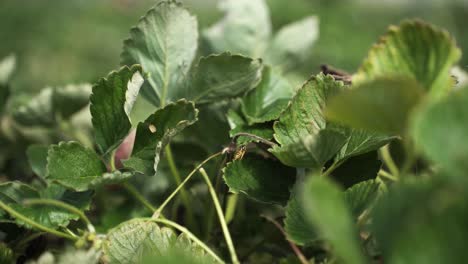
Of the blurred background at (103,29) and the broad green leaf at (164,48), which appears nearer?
the broad green leaf at (164,48)

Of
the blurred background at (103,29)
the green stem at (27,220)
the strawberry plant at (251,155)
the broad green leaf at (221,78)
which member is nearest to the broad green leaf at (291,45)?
the strawberry plant at (251,155)

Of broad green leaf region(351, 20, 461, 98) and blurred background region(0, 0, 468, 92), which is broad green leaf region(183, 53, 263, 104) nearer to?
broad green leaf region(351, 20, 461, 98)

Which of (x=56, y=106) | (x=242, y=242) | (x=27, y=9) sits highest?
(x=27, y=9)

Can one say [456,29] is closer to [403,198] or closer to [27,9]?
[27,9]

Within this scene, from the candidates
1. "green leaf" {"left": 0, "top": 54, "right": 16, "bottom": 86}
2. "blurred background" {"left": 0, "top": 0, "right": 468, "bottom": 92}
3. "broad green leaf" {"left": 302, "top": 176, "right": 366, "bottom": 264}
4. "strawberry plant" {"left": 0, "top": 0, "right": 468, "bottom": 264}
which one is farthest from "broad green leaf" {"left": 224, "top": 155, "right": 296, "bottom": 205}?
"blurred background" {"left": 0, "top": 0, "right": 468, "bottom": 92}

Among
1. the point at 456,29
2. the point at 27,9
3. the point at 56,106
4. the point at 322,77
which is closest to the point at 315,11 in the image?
the point at 456,29

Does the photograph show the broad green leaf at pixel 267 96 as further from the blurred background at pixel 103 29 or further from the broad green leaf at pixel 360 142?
the blurred background at pixel 103 29
